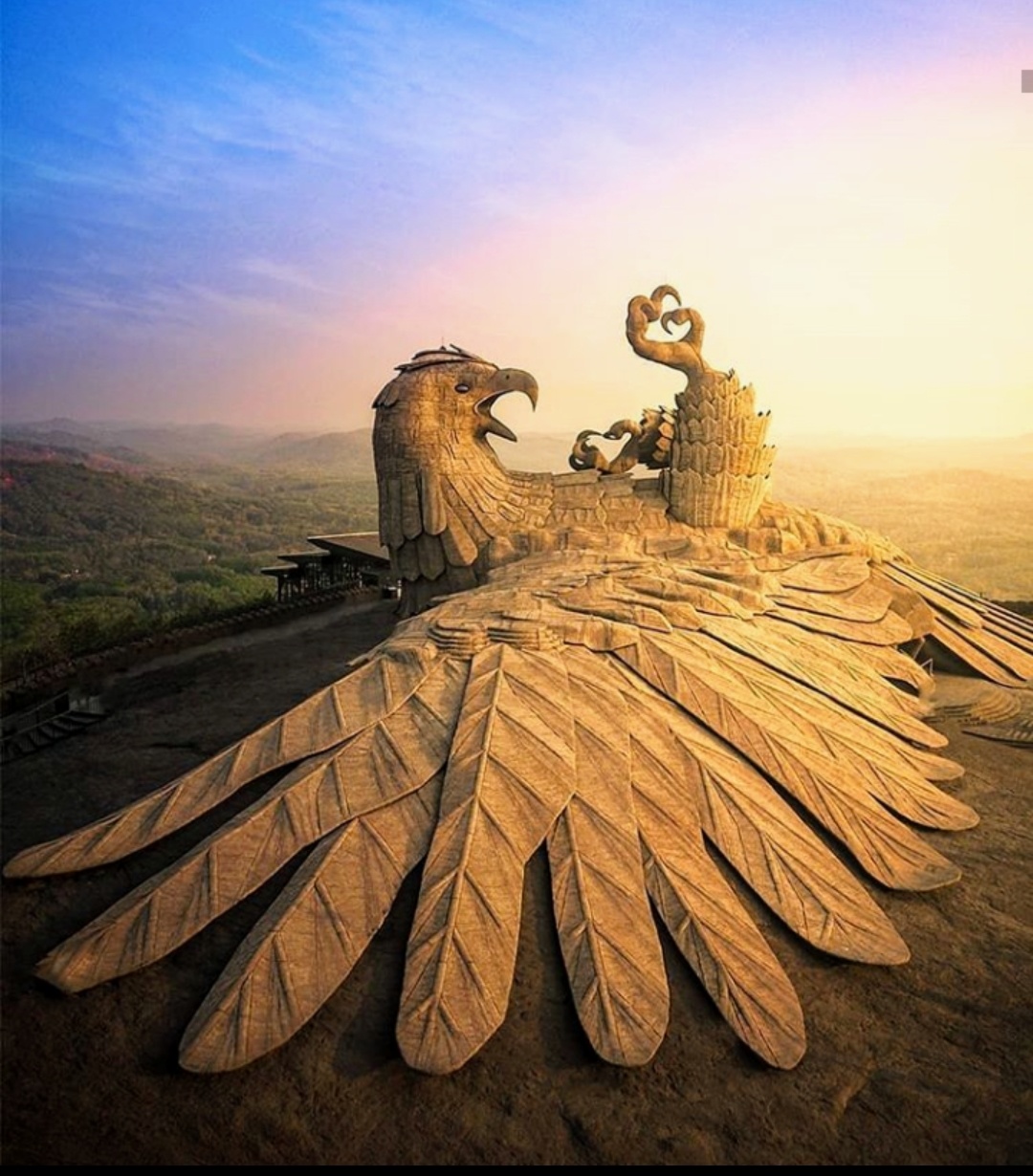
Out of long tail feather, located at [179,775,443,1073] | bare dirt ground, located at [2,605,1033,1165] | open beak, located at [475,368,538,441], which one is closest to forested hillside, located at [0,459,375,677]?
open beak, located at [475,368,538,441]

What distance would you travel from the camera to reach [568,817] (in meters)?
3.42

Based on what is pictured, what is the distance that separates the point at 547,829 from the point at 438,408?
5487 mm

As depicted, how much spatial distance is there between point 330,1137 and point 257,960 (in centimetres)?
62

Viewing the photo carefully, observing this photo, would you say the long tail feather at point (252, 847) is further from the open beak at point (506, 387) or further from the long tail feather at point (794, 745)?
the open beak at point (506, 387)

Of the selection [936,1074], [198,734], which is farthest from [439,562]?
[936,1074]

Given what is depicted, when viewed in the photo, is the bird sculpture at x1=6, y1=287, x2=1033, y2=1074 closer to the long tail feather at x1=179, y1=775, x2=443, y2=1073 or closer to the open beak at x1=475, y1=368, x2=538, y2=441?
the long tail feather at x1=179, y1=775, x2=443, y2=1073

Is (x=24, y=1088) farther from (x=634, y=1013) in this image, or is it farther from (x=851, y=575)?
(x=851, y=575)

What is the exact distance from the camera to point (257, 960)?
2.85 metres

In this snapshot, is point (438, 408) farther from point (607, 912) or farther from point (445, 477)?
point (607, 912)

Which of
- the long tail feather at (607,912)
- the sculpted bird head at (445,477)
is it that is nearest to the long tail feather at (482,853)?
the long tail feather at (607,912)

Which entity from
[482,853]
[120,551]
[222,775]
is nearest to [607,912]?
[482,853]

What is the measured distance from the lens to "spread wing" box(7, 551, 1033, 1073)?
286cm

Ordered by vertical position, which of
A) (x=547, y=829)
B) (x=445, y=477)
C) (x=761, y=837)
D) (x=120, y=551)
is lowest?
(x=120, y=551)

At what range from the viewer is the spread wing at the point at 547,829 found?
9.37 feet
